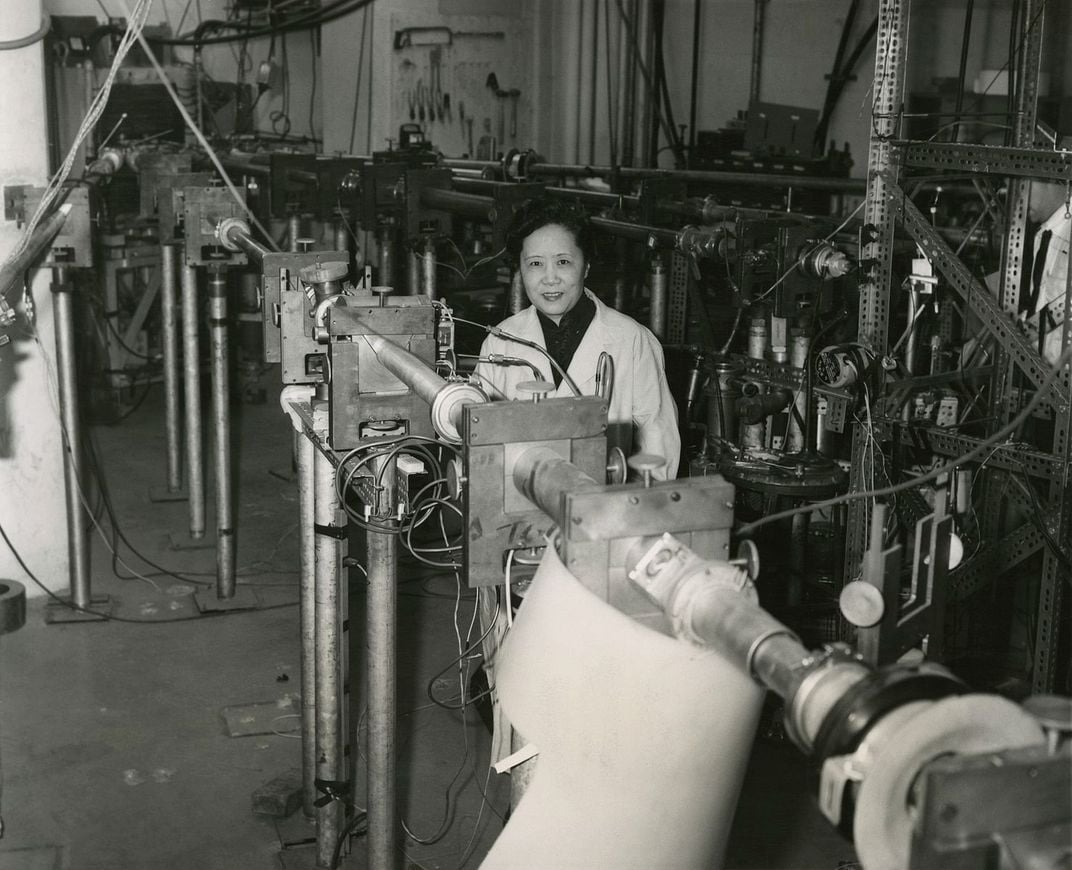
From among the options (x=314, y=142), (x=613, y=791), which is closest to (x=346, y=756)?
(x=613, y=791)

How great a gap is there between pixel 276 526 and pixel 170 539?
407 millimetres

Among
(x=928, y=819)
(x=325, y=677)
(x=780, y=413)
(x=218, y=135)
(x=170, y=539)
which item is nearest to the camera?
(x=928, y=819)

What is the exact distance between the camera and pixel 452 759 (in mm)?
2980

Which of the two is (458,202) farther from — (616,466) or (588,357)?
(616,466)

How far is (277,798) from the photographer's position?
9.03ft

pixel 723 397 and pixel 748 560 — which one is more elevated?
pixel 748 560

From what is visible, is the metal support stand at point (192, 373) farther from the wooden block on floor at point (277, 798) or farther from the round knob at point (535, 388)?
the round knob at point (535, 388)

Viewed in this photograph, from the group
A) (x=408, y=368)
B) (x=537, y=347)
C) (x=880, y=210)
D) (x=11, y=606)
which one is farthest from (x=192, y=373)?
(x=537, y=347)

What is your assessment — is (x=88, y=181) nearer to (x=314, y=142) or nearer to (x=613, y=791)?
(x=613, y=791)

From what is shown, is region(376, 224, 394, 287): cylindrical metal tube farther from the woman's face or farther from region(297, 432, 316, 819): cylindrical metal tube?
region(297, 432, 316, 819): cylindrical metal tube

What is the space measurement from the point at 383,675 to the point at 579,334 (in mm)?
974

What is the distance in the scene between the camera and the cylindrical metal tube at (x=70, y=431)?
12.2ft

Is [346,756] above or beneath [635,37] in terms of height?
beneath

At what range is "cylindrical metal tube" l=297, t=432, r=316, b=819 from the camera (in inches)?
95.8
